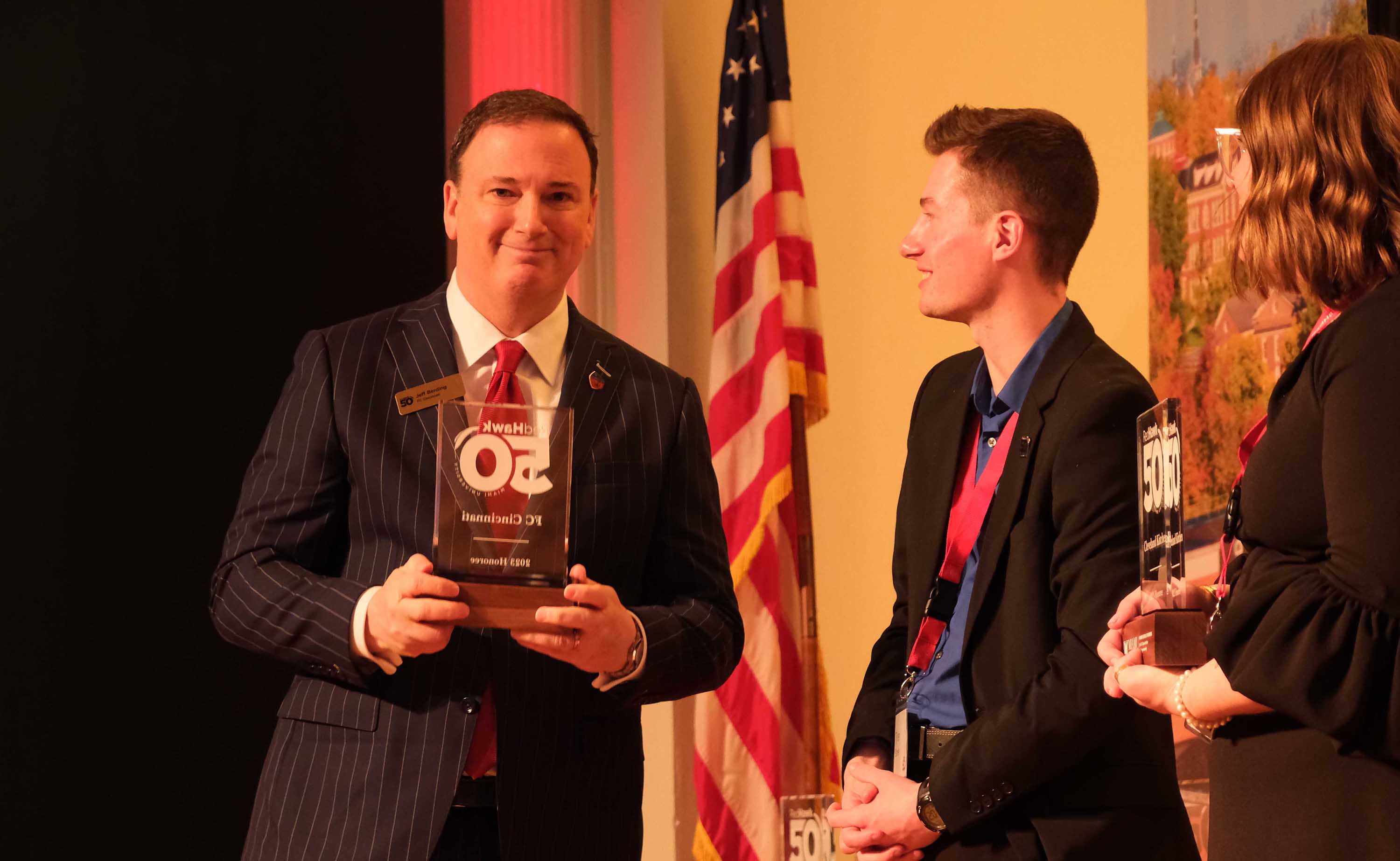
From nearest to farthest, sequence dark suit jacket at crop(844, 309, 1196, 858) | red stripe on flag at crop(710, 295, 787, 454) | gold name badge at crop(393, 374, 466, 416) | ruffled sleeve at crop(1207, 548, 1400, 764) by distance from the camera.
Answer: ruffled sleeve at crop(1207, 548, 1400, 764)
dark suit jacket at crop(844, 309, 1196, 858)
gold name badge at crop(393, 374, 466, 416)
red stripe on flag at crop(710, 295, 787, 454)

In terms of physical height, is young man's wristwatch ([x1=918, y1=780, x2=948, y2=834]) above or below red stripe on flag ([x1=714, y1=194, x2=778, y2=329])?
below

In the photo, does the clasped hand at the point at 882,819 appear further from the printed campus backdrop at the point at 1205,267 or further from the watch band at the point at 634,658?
the printed campus backdrop at the point at 1205,267

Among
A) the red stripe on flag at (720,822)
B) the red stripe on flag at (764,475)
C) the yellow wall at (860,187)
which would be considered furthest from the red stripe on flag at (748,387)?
the red stripe on flag at (720,822)

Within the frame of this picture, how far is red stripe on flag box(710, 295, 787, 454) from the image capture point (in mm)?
4641

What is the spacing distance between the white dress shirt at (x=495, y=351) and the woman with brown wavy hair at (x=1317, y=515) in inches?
46.6

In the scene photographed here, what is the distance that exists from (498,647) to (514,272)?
69cm

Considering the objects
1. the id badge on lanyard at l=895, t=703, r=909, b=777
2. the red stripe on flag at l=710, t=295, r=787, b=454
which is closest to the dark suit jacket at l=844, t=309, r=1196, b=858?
the id badge on lanyard at l=895, t=703, r=909, b=777

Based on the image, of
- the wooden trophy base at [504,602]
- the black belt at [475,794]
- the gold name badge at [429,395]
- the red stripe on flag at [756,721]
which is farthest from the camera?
the red stripe on flag at [756,721]

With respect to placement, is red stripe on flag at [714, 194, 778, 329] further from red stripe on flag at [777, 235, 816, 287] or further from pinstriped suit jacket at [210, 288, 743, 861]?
pinstriped suit jacket at [210, 288, 743, 861]

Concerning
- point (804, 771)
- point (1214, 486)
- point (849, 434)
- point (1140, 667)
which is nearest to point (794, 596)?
point (804, 771)

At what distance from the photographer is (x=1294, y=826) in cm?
168

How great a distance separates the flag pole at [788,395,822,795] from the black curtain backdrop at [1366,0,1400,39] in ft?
7.05

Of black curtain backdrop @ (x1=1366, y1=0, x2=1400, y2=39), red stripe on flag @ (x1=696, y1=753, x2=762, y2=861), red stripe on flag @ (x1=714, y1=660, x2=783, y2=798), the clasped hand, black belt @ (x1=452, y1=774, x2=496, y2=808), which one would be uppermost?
black curtain backdrop @ (x1=1366, y1=0, x2=1400, y2=39)

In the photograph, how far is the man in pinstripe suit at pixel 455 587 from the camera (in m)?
2.24
